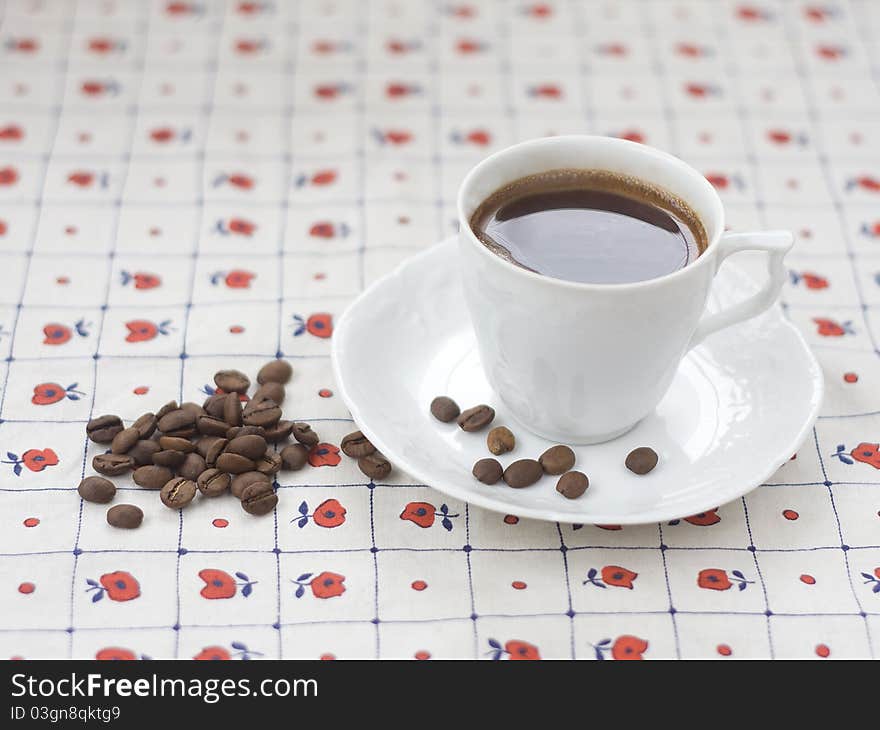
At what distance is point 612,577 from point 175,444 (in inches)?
18.8

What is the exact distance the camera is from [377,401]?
1.18 meters

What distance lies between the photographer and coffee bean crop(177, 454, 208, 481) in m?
1.16

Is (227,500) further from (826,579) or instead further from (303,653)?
(826,579)

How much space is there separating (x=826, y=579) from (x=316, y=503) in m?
0.53

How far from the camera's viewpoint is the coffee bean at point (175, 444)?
117 cm

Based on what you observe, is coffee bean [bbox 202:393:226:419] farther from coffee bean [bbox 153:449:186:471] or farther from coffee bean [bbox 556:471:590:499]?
coffee bean [bbox 556:471:590:499]

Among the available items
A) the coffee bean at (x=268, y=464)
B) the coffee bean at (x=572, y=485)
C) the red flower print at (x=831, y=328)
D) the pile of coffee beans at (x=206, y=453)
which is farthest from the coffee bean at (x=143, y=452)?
the red flower print at (x=831, y=328)

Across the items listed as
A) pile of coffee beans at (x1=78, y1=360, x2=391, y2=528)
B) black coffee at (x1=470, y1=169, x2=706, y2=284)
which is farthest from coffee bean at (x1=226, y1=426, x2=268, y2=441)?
black coffee at (x1=470, y1=169, x2=706, y2=284)

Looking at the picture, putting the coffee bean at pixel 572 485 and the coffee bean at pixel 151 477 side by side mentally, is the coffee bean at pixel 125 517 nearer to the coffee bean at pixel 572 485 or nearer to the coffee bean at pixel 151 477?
the coffee bean at pixel 151 477

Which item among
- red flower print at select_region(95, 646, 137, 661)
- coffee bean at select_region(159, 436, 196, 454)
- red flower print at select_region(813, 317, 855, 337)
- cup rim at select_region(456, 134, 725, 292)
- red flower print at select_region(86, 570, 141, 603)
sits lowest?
red flower print at select_region(813, 317, 855, 337)

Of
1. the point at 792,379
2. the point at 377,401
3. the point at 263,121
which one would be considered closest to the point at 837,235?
the point at 792,379

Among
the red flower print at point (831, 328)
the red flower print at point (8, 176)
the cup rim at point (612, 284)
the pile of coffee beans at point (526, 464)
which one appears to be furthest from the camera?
the red flower print at point (8, 176)

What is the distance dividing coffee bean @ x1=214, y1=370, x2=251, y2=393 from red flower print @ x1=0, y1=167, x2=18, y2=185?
576 mm

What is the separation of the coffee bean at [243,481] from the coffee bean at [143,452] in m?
0.10
